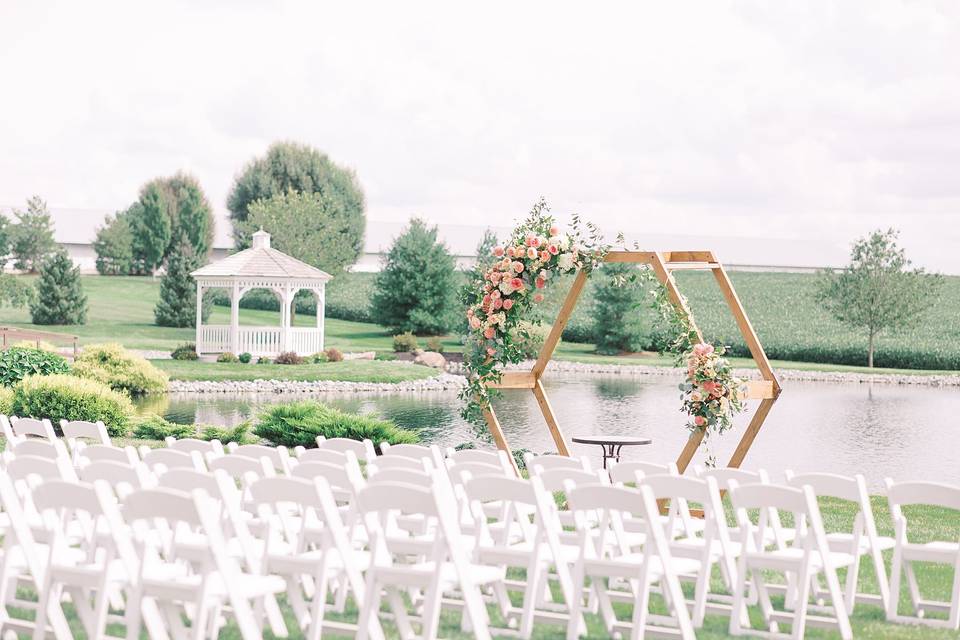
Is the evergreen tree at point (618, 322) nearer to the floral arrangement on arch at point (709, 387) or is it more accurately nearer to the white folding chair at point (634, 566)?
the floral arrangement on arch at point (709, 387)

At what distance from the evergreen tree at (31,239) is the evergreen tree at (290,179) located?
37.7 ft

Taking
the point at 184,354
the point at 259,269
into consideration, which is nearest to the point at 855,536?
the point at 184,354

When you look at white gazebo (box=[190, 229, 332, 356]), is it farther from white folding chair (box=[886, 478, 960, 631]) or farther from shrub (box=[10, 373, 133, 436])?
white folding chair (box=[886, 478, 960, 631])

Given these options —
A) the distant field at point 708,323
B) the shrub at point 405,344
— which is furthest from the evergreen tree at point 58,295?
the shrub at point 405,344

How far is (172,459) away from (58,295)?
36978 millimetres

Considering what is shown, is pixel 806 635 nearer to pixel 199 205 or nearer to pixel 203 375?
pixel 203 375

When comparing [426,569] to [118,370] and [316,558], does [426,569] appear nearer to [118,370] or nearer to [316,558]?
[316,558]

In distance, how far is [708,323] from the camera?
155ft

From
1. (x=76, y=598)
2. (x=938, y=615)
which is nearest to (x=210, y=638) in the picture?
(x=76, y=598)

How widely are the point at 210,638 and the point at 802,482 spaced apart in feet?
9.10

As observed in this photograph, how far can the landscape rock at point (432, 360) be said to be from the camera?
3397 cm

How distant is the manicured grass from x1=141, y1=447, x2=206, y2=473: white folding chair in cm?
2241

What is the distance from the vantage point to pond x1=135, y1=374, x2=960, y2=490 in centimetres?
1803

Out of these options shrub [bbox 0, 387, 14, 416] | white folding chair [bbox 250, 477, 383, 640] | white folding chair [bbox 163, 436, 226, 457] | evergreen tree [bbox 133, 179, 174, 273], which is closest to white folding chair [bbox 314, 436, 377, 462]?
white folding chair [bbox 163, 436, 226, 457]
